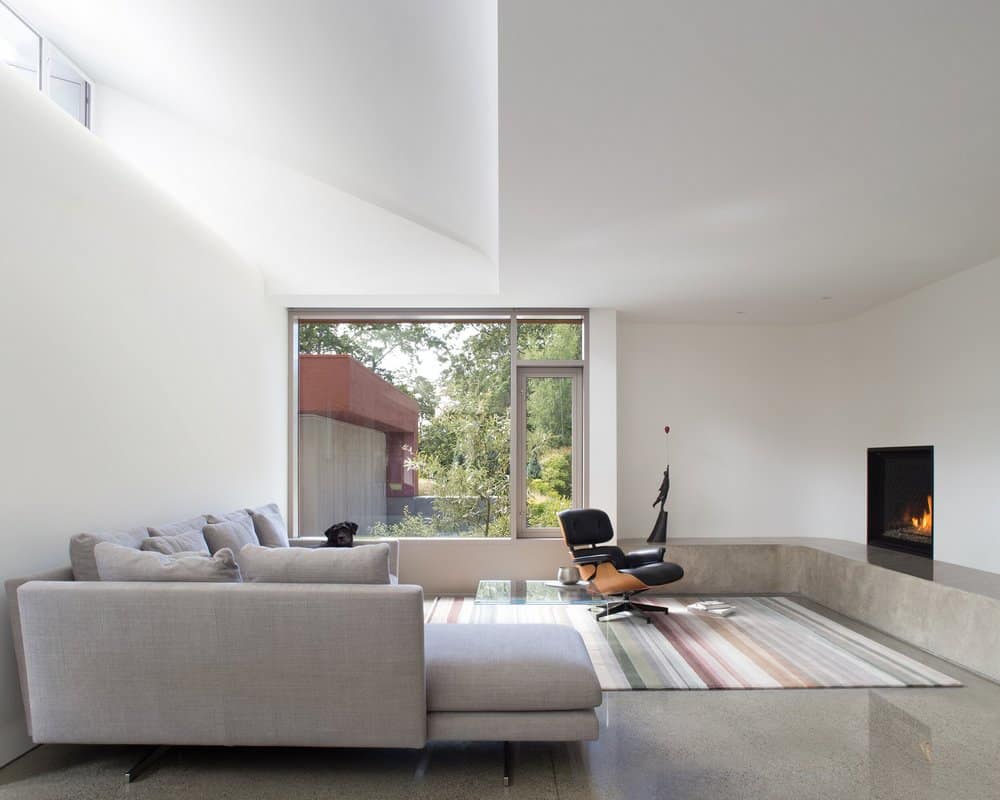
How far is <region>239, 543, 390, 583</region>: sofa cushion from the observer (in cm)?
314

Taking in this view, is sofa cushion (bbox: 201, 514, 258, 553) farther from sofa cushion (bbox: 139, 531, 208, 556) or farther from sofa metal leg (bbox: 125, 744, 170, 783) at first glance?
sofa metal leg (bbox: 125, 744, 170, 783)

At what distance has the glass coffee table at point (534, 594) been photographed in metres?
4.74

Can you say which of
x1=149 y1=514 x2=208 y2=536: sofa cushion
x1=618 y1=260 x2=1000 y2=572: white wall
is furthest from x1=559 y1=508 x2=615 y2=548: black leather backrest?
x1=149 y1=514 x2=208 y2=536: sofa cushion

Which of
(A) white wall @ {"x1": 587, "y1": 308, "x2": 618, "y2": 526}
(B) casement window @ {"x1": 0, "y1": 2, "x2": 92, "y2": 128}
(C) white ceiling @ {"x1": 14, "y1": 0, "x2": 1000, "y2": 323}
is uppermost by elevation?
(B) casement window @ {"x1": 0, "y1": 2, "x2": 92, "y2": 128}

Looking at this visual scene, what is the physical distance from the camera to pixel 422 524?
24.1 ft

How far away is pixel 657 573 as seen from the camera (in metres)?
5.92

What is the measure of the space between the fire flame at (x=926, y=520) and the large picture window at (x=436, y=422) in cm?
295

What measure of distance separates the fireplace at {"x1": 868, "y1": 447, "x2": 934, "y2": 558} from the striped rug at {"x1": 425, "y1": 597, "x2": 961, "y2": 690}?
1.17 m

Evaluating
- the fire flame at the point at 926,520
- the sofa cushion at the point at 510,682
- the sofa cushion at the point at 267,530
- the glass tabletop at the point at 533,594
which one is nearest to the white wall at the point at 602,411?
the glass tabletop at the point at 533,594

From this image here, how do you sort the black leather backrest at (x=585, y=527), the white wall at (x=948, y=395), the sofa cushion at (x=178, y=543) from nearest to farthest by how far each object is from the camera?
the sofa cushion at (x=178, y=543) → the white wall at (x=948, y=395) → the black leather backrest at (x=585, y=527)

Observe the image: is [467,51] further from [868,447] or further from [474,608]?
[868,447]

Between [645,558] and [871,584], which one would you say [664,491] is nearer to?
[645,558]

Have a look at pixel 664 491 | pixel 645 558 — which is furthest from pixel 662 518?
pixel 645 558

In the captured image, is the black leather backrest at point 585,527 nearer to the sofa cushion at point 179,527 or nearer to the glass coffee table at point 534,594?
the glass coffee table at point 534,594
